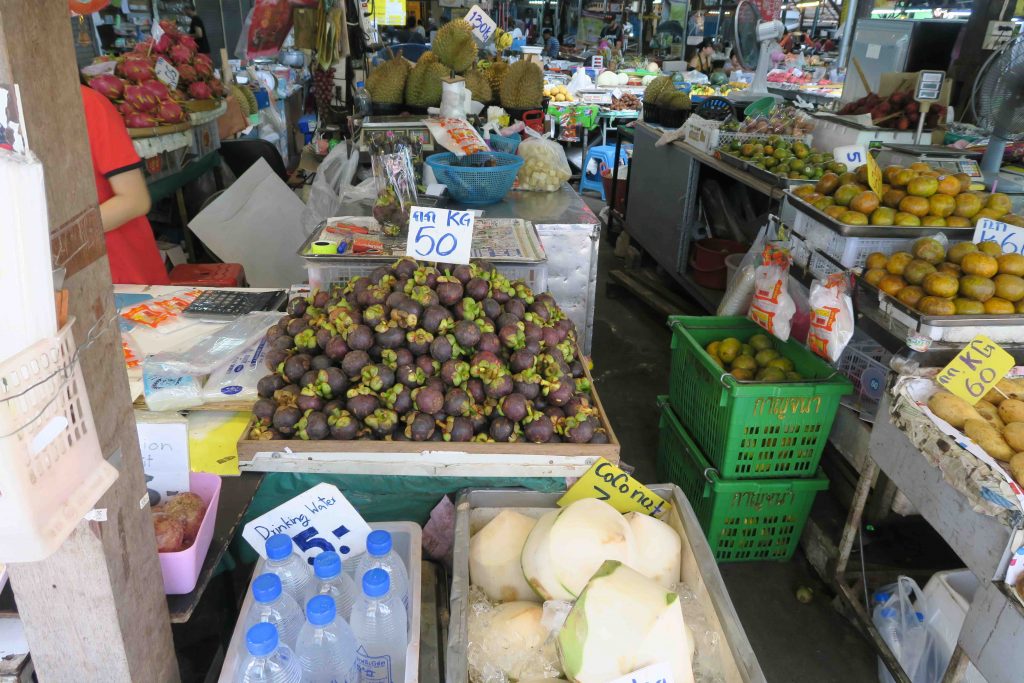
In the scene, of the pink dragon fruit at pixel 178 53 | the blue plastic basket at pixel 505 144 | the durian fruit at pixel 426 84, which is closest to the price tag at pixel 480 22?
the durian fruit at pixel 426 84

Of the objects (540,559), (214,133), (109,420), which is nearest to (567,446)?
(540,559)

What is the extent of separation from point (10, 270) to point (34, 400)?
0.15 metres

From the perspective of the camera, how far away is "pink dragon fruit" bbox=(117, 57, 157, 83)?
3705 millimetres

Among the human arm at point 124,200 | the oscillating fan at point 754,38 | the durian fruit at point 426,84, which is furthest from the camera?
the oscillating fan at point 754,38

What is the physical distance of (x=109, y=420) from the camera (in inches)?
35.3

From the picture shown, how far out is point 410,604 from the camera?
134cm

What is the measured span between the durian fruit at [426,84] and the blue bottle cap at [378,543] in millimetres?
3579

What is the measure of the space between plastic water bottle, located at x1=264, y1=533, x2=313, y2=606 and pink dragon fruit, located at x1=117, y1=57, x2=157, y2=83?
3476mm

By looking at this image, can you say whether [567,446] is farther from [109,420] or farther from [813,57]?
[813,57]

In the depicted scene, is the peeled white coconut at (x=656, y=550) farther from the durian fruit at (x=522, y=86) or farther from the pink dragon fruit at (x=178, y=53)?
the pink dragon fruit at (x=178, y=53)

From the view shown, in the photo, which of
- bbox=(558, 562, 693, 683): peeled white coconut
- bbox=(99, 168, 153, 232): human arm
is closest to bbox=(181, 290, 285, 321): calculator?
bbox=(99, 168, 153, 232): human arm

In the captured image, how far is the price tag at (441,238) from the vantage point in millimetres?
2018

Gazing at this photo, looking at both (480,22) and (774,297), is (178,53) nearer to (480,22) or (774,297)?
(480,22)

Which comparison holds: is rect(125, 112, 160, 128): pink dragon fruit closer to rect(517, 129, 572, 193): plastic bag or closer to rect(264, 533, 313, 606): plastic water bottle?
A: rect(517, 129, 572, 193): plastic bag
